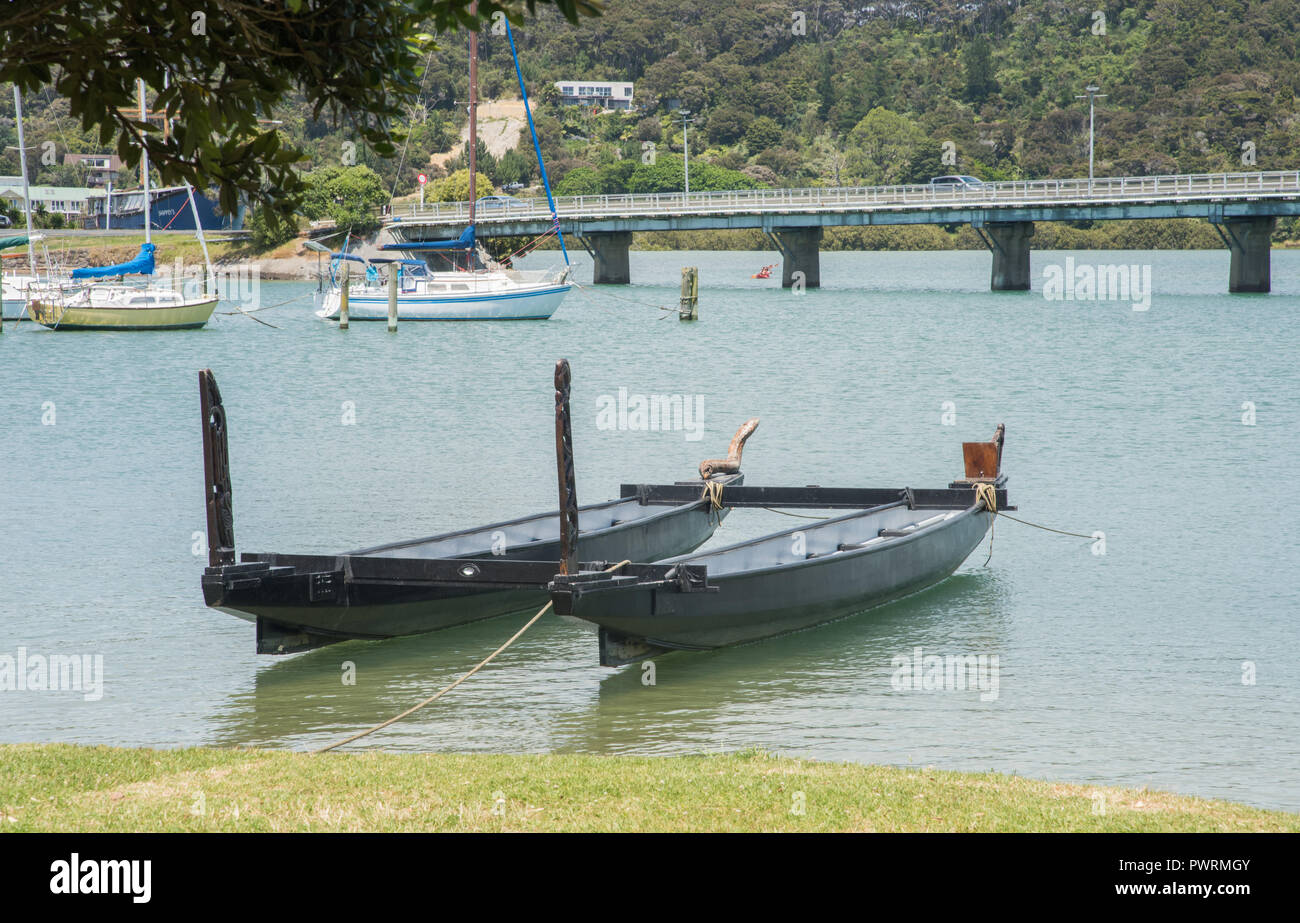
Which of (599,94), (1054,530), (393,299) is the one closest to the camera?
(1054,530)

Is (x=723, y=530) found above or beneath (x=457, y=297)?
beneath

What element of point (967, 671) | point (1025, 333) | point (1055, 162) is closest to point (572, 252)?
point (1055, 162)

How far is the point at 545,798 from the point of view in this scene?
7945 mm

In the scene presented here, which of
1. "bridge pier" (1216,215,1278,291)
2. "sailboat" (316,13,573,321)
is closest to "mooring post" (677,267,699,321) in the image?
"sailboat" (316,13,573,321)

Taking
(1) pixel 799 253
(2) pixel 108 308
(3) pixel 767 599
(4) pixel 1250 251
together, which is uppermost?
(1) pixel 799 253

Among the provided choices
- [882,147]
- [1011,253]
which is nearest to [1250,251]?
[1011,253]

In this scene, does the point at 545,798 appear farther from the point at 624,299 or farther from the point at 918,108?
the point at 918,108

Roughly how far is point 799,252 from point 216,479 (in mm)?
75857

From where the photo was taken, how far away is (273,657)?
45.2 feet

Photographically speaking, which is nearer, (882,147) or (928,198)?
(928,198)

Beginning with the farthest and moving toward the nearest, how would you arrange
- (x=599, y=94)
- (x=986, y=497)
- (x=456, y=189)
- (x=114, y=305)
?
(x=599, y=94) < (x=456, y=189) < (x=114, y=305) < (x=986, y=497)

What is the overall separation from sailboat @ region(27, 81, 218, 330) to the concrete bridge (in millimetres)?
31902

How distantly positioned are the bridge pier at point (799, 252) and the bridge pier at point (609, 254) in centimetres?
956

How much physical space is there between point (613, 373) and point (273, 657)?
96.4 ft
